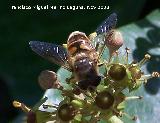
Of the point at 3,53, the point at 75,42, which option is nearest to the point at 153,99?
the point at 75,42

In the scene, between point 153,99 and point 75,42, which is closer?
point 75,42

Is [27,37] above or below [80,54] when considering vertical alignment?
above

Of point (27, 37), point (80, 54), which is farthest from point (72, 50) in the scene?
point (27, 37)

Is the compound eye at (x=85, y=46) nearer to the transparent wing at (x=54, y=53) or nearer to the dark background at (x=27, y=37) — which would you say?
the transparent wing at (x=54, y=53)

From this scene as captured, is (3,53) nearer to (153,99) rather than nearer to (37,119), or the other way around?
(153,99)

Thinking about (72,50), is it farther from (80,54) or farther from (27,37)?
(27,37)

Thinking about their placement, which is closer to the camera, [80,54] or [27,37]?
[80,54]

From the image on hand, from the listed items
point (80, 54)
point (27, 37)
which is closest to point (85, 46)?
point (80, 54)

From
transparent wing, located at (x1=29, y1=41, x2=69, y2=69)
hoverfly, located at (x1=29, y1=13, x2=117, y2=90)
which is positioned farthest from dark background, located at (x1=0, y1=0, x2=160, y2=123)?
transparent wing, located at (x1=29, y1=41, x2=69, y2=69)
